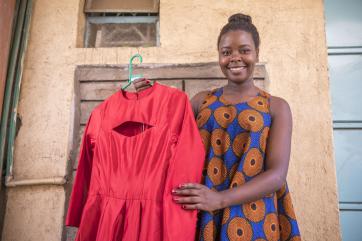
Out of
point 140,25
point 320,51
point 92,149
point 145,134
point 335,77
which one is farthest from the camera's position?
point 140,25

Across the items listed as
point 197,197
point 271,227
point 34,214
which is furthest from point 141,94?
point 34,214

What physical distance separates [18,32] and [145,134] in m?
1.45

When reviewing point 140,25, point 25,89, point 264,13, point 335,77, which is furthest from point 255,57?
point 25,89

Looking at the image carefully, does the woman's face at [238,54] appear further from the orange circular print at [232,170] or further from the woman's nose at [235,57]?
the orange circular print at [232,170]

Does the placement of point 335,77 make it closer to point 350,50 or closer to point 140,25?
point 350,50

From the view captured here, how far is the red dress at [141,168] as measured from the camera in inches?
46.1

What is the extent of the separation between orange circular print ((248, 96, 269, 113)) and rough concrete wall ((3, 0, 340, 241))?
0.63 metres

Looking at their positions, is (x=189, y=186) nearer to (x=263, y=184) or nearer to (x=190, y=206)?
(x=190, y=206)

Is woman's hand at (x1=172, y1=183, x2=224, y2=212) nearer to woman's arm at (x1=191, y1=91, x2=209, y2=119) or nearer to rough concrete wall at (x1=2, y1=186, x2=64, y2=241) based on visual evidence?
woman's arm at (x1=191, y1=91, x2=209, y2=119)

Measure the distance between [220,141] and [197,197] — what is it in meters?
0.31

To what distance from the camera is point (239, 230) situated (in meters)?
1.23

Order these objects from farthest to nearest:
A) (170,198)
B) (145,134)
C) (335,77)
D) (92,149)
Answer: (335,77) → (92,149) → (145,134) → (170,198)

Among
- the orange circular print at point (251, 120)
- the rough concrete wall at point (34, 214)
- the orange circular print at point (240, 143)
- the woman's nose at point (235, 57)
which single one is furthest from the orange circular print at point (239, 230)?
the rough concrete wall at point (34, 214)

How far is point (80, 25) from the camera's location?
2.30 meters
